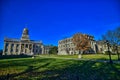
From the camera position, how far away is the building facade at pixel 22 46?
10561cm

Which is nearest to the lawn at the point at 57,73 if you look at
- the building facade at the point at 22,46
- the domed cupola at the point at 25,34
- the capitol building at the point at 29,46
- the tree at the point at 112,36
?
the tree at the point at 112,36

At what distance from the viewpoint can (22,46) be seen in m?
109

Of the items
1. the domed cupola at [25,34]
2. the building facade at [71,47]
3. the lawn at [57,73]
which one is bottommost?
the lawn at [57,73]

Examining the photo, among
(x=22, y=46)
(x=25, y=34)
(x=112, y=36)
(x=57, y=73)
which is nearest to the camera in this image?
(x=57, y=73)

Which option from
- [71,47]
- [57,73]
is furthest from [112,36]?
[71,47]

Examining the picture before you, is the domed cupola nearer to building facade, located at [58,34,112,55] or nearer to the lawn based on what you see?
building facade, located at [58,34,112,55]

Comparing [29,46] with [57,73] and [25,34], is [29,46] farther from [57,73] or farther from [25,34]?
[57,73]

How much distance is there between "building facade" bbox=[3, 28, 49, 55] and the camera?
105613 millimetres

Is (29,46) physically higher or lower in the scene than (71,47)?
higher

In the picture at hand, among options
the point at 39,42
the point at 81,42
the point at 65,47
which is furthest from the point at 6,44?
the point at 81,42

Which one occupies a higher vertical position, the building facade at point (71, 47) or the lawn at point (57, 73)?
the building facade at point (71, 47)

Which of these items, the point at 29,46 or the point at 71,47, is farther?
the point at 29,46

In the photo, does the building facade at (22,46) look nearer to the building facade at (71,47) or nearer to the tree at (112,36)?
the building facade at (71,47)

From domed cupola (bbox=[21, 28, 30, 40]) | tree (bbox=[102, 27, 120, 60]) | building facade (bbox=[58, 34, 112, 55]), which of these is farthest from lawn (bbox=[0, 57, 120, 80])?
domed cupola (bbox=[21, 28, 30, 40])
